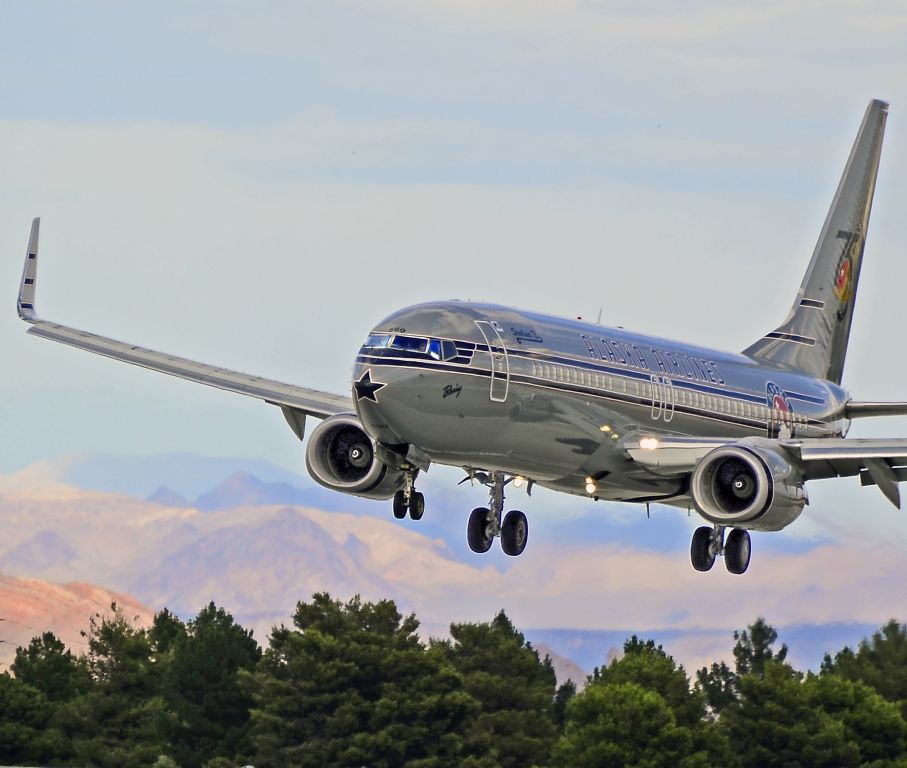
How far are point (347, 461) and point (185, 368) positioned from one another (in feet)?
31.5

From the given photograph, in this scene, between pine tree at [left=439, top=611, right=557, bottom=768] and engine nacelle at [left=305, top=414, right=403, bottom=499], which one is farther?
pine tree at [left=439, top=611, right=557, bottom=768]

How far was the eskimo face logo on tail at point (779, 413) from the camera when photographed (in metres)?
73.1

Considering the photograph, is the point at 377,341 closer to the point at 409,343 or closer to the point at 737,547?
the point at 409,343

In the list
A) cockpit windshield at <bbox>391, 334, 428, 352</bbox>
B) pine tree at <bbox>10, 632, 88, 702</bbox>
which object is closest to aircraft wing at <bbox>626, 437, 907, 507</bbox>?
cockpit windshield at <bbox>391, 334, 428, 352</bbox>

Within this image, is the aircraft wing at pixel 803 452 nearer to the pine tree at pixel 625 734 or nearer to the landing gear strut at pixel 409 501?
the landing gear strut at pixel 409 501

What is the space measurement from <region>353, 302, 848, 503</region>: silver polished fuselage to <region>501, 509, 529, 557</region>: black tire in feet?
5.96

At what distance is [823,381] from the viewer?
3164 inches

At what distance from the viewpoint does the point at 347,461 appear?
64875 mm

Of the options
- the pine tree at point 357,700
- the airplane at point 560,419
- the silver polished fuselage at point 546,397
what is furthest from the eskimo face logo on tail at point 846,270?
the pine tree at point 357,700

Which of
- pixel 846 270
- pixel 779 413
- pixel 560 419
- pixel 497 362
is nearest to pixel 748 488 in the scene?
pixel 560 419

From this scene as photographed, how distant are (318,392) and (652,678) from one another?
3142 inches

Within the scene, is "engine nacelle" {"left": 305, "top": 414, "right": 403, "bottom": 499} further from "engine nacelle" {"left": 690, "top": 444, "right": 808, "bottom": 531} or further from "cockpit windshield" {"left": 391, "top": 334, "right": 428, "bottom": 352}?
"engine nacelle" {"left": 690, "top": 444, "right": 808, "bottom": 531}

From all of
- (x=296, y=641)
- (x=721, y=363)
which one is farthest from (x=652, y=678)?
(x=721, y=363)

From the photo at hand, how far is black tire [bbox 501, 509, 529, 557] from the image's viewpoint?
65188 millimetres
